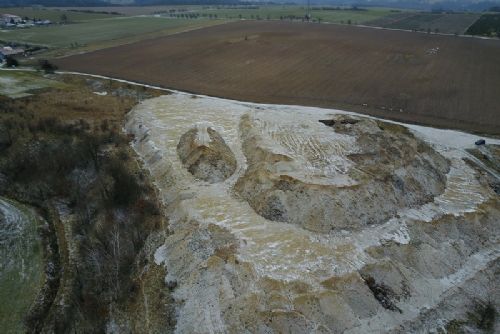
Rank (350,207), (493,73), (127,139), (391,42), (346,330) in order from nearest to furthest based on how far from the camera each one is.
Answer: (346,330), (350,207), (127,139), (493,73), (391,42)

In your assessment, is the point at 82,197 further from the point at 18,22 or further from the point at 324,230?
the point at 18,22

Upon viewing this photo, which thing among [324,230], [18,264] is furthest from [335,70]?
[18,264]

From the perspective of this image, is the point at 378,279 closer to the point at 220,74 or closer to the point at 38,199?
the point at 38,199

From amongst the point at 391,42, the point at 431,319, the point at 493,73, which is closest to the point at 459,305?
the point at 431,319

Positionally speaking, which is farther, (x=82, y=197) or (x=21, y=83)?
(x=21, y=83)

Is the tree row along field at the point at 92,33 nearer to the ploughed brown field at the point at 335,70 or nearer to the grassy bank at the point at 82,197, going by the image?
the ploughed brown field at the point at 335,70

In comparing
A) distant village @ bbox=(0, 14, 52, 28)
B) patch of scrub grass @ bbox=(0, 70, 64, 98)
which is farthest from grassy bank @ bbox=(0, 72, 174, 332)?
distant village @ bbox=(0, 14, 52, 28)

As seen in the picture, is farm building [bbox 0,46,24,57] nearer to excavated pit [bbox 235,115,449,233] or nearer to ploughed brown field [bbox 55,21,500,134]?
ploughed brown field [bbox 55,21,500,134]
